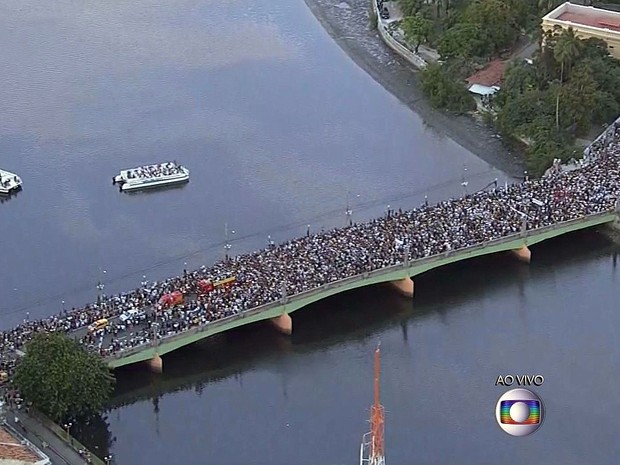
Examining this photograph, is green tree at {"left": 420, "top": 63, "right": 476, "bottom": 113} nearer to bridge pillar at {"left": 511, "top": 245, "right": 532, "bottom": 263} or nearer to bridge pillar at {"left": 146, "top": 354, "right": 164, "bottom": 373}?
bridge pillar at {"left": 511, "top": 245, "right": 532, "bottom": 263}

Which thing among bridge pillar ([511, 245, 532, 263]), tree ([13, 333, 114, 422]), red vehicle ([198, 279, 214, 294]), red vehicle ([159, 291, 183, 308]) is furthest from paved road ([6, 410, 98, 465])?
bridge pillar ([511, 245, 532, 263])

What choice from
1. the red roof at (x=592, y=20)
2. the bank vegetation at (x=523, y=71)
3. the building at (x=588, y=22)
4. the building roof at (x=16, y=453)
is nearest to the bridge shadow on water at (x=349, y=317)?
the building roof at (x=16, y=453)

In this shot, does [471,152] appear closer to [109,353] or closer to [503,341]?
[503,341]

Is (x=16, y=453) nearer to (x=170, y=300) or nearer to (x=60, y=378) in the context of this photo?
(x=60, y=378)

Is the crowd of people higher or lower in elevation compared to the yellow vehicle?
higher

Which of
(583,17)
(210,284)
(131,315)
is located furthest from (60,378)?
(583,17)

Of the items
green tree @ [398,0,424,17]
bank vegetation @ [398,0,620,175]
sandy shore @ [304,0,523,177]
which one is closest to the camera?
bank vegetation @ [398,0,620,175]
